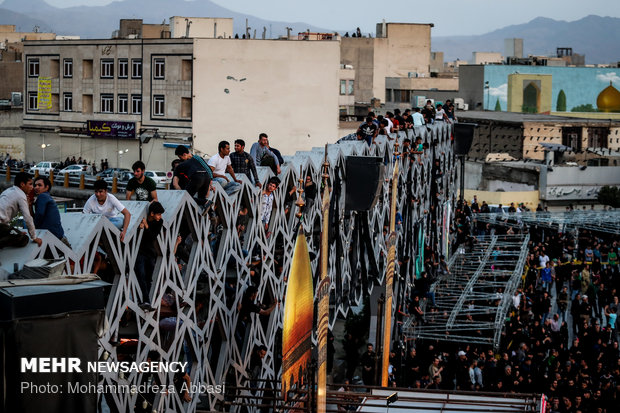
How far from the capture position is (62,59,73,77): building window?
59.8 meters

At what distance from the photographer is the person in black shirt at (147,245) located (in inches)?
474

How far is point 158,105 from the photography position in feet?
187

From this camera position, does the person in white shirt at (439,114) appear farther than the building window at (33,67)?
No

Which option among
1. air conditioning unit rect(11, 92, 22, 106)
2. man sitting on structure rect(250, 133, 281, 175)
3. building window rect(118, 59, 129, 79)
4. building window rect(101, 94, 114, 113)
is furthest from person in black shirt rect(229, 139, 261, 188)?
air conditioning unit rect(11, 92, 22, 106)

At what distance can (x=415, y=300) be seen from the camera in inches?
1139

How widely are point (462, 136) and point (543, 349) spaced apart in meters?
20.4

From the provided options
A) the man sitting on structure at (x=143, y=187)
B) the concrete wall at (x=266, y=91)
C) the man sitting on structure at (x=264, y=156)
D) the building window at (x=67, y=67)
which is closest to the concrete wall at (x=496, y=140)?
the concrete wall at (x=266, y=91)

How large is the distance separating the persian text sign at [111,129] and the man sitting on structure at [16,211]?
1900 inches

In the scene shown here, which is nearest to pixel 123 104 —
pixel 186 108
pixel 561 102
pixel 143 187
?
pixel 186 108

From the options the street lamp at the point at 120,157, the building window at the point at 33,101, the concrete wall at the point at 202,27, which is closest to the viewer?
the street lamp at the point at 120,157

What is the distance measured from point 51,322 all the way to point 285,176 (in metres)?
10.1

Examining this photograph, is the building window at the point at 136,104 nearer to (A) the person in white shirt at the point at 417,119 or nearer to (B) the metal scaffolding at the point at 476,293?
(B) the metal scaffolding at the point at 476,293

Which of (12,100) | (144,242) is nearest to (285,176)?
(144,242)

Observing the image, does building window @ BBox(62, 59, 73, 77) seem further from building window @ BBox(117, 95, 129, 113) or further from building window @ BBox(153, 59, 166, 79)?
building window @ BBox(153, 59, 166, 79)
